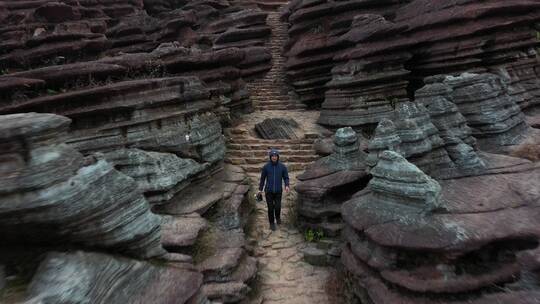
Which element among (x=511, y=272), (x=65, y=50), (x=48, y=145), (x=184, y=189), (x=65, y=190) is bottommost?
(x=184, y=189)

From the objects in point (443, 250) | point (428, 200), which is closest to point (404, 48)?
point (428, 200)

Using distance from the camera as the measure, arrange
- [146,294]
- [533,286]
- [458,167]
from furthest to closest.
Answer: [458,167] < [533,286] < [146,294]

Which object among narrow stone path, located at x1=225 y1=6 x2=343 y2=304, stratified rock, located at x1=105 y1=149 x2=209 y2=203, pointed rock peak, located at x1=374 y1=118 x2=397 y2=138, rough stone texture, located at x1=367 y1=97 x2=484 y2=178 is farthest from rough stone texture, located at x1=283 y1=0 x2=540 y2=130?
stratified rock, located at x1=105 y1=149 x2=209 y2=203

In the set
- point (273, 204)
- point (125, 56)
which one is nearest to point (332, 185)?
point (273, 204)

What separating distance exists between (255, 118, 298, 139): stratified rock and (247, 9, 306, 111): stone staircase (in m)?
2.74

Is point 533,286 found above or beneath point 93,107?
beneath

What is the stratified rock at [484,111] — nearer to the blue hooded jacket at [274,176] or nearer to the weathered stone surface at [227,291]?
the blue hooded jacket at [274,176]

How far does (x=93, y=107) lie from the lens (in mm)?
7219

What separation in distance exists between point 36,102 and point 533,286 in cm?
867

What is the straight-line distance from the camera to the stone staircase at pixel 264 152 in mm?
10664

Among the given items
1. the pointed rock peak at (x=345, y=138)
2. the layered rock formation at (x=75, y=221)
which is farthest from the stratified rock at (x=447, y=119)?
the layered rock formation at (x=75, y=221)

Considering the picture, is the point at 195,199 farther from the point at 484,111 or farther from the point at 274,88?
the point at 274,88

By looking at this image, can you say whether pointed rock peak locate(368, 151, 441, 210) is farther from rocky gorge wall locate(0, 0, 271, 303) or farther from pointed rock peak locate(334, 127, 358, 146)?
rocky gorge wall locate(0, 0, 271, 303)

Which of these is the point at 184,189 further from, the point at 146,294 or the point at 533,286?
the point at 533,286
